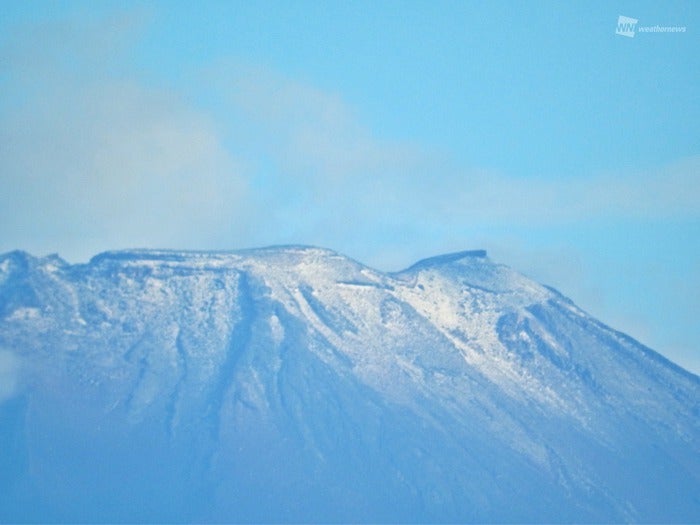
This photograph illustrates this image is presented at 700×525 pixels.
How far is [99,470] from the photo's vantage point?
200m

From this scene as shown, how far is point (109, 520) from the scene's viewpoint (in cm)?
19075

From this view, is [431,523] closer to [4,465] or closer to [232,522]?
[232,522]

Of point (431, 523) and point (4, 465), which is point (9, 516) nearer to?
point (4, 465)

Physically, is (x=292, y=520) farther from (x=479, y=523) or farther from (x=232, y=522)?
(x=479, y=523)

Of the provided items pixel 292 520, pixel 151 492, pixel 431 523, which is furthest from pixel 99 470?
pixel 431 523

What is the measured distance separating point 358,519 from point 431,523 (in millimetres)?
8118

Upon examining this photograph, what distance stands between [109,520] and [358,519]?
27425 mm

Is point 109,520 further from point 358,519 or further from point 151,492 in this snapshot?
point 358,519

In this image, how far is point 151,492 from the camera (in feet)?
650

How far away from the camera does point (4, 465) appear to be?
199m

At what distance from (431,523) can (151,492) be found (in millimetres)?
31309

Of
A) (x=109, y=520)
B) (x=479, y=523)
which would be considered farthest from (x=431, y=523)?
(x=109, y=520)

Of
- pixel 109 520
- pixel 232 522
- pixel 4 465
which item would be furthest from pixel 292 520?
pixel 4 465

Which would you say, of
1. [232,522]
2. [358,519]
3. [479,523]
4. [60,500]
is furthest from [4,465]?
[479,523]
